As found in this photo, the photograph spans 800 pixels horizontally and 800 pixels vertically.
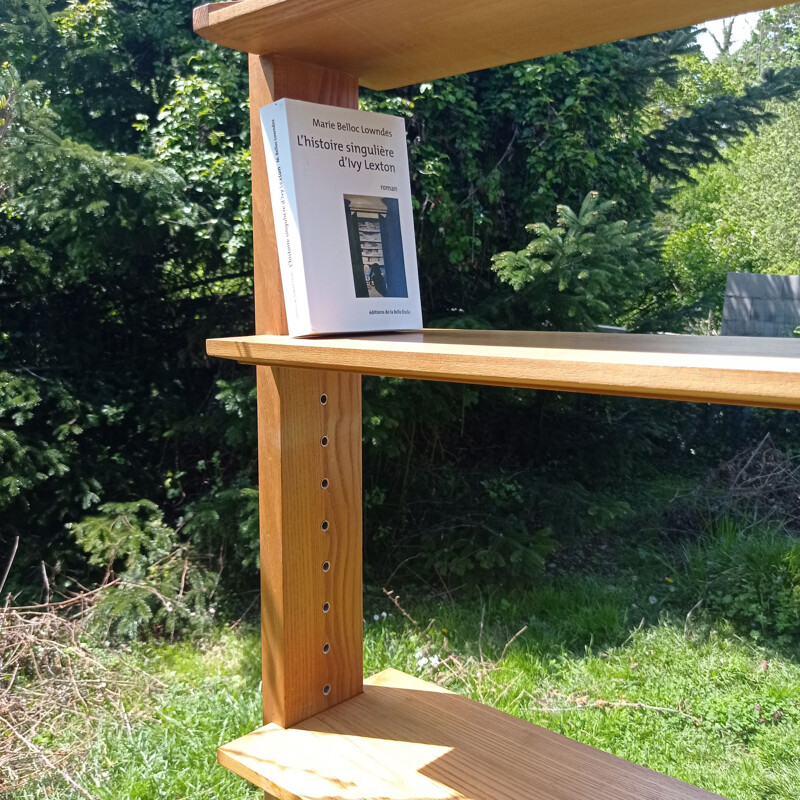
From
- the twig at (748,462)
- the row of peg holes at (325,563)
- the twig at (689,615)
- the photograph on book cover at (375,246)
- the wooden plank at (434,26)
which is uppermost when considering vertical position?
the wooden plank at (434,26)

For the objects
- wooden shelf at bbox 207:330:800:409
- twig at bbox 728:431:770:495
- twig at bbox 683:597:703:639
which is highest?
wooden shelf at bbox 207:330:800:409

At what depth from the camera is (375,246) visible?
3.43ft

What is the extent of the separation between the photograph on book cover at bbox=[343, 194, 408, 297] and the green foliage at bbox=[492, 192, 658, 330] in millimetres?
2178

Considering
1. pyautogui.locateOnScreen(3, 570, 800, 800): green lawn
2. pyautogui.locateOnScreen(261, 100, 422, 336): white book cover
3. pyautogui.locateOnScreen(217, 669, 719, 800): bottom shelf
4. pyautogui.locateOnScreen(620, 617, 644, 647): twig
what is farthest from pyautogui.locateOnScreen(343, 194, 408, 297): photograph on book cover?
pyautogui.locateOnScreen(620, 617, 644, 647): twig

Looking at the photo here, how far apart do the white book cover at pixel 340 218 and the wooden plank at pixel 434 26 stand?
0.08 m

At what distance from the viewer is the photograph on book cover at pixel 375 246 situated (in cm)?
102

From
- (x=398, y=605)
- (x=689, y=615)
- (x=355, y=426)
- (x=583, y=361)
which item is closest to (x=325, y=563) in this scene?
(x=355, y=426)

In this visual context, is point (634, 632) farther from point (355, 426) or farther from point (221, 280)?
point (221, 280)

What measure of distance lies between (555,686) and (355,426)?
5.93 ft

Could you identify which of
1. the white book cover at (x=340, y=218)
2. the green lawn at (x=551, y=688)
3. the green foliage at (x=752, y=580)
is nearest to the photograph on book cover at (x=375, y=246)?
the white book cover at (x=340, y=218)

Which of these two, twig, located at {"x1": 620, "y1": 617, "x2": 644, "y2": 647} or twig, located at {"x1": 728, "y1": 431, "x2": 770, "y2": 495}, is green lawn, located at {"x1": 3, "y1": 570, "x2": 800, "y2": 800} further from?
twig, located at {"x1": 728, "y1": 431, "x2": 770, "y2": 495}

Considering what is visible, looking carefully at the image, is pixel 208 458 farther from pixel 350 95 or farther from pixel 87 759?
pixel 350 95

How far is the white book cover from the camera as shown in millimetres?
966

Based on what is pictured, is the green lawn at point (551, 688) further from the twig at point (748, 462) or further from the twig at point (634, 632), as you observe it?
the twig at point (748, 462)
